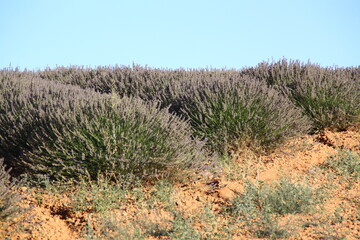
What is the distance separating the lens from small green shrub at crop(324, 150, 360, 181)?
Result: 5.92m

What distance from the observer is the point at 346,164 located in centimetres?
620

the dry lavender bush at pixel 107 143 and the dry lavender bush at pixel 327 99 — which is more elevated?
the dry lavender bush at pixel 327 99

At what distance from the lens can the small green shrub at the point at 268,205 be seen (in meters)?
4.26

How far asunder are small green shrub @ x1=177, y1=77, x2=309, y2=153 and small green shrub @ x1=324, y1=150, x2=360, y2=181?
0.72m

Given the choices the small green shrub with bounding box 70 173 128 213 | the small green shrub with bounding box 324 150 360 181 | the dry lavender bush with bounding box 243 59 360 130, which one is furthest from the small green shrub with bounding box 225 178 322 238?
Result: the dry lavender bush with bounding box 243 59 360 130

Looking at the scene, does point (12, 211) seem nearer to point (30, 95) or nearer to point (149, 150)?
point (149, 150)

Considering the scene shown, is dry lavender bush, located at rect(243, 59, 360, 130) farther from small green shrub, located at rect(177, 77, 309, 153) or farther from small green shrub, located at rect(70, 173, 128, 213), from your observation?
small green shrub, located at rect(70, 173, 128, 213)

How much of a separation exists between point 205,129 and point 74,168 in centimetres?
235

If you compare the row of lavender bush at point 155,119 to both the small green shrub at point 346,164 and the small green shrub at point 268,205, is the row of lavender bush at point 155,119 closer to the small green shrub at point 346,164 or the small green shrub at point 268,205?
the small green shrub at point 346,164

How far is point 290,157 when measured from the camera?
6621mm

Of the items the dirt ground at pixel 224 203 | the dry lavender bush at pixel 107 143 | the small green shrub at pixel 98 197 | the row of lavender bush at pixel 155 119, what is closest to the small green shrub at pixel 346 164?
the dirt ground at pixel 224 203

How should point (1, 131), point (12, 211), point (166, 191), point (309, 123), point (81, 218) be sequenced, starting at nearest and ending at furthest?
1. point (12, 211)
2. point (81, 218)
3. point (166, 191)
4. point (1, 131)
5. point (309, 123)

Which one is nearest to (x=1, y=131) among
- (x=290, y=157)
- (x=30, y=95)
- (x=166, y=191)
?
(x=30, y=95)

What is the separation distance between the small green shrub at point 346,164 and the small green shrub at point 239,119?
717 mm
